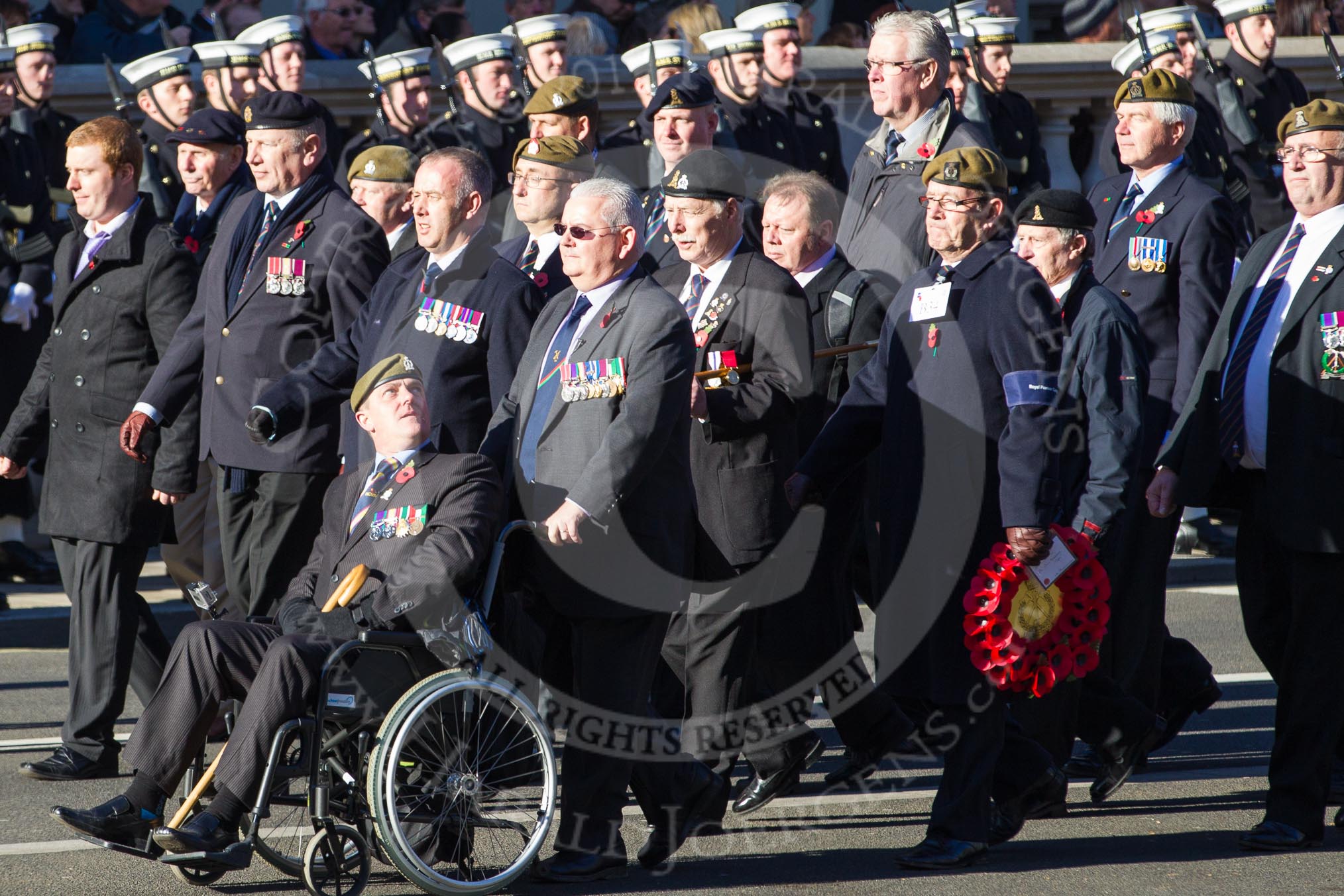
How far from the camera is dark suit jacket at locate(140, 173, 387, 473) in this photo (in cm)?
722

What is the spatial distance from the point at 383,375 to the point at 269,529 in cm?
149

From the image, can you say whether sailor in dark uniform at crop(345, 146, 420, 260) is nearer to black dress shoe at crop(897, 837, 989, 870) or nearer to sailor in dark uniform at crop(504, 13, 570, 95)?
sailor in dark uniform at crop(504, 13, 570, 95)

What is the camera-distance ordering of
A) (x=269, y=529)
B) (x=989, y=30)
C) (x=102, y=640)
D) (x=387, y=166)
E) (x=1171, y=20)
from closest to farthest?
(x=102, y=640), (x=269, y=529), (x=387, y=166), (x=1171, y=20), (x=989, y=30)

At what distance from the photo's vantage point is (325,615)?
5535 millimetres

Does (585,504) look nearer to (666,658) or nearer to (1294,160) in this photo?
(666,658)

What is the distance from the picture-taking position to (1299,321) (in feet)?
19.9

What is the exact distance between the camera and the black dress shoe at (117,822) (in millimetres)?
5301

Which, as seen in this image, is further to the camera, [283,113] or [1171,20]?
[1171,20]

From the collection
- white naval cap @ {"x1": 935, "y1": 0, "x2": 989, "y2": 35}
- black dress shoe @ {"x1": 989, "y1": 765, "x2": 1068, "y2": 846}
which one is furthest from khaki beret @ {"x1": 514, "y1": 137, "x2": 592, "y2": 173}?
white naval cap @ {"x1": 935, "y1": 0, "x2": 989, "y2": 35}

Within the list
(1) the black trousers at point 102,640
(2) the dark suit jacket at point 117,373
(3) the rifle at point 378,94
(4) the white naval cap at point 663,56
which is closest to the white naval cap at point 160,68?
(3) the rifle at point 378,94

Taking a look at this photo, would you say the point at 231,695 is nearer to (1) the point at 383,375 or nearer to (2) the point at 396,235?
(1) the point at 383,375

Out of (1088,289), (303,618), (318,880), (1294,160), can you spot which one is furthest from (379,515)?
(1294,160)

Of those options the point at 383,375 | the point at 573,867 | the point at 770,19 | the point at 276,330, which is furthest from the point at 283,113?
the point at 770,19

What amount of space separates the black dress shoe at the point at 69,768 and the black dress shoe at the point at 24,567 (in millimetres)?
3834
